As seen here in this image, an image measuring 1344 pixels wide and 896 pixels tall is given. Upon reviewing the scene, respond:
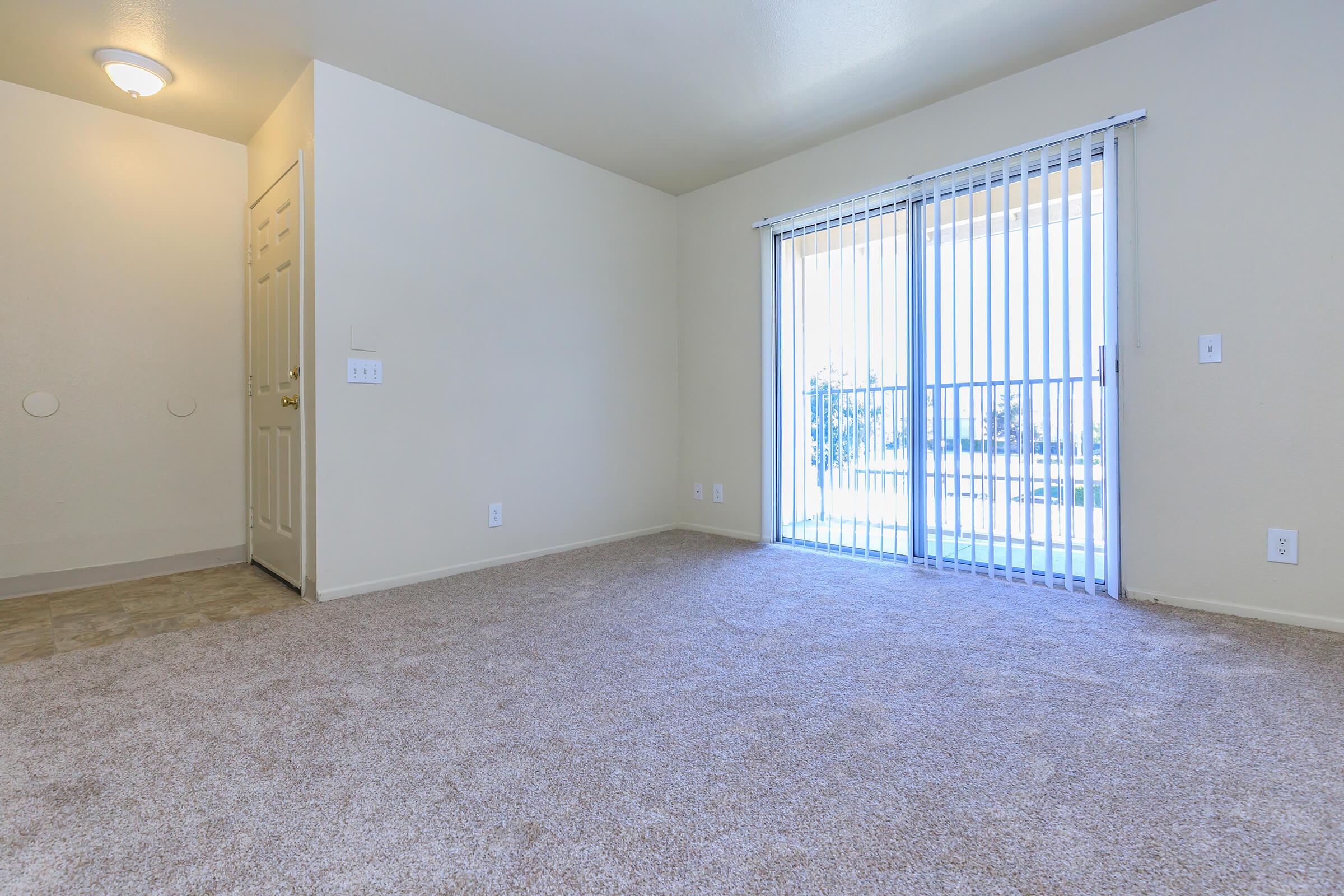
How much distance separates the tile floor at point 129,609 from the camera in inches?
90.4

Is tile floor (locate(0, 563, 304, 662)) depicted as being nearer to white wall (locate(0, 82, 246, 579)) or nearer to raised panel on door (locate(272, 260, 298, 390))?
white wall (locate(0, 82, 246, 579))

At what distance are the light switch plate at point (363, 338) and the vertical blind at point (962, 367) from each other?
2.32 m

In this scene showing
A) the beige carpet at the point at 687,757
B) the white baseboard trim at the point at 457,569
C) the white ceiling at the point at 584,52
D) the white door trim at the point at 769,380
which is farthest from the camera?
the white door trim at the point at 769,380

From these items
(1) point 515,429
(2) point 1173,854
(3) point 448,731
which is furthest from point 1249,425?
(1) point 515,429

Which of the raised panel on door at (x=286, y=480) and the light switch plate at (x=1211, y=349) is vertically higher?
the light switch plate at (x=1211, y=349)

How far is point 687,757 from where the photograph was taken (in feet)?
4.71

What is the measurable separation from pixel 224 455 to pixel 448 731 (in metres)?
2.90

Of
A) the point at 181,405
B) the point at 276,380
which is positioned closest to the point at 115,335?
the point at 181,405

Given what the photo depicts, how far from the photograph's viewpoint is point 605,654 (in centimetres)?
209

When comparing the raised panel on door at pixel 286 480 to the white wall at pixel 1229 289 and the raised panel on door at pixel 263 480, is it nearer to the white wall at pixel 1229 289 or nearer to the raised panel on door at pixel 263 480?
the raised panel on door at pixel 263 480

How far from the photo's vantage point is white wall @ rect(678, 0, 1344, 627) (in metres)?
2.23

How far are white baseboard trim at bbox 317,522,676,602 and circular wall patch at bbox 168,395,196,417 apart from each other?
1.54m

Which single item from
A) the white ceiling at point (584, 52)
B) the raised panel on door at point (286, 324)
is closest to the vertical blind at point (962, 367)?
the white ceiling at point (584, 52)

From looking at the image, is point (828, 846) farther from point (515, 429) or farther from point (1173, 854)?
point (515, 429)
